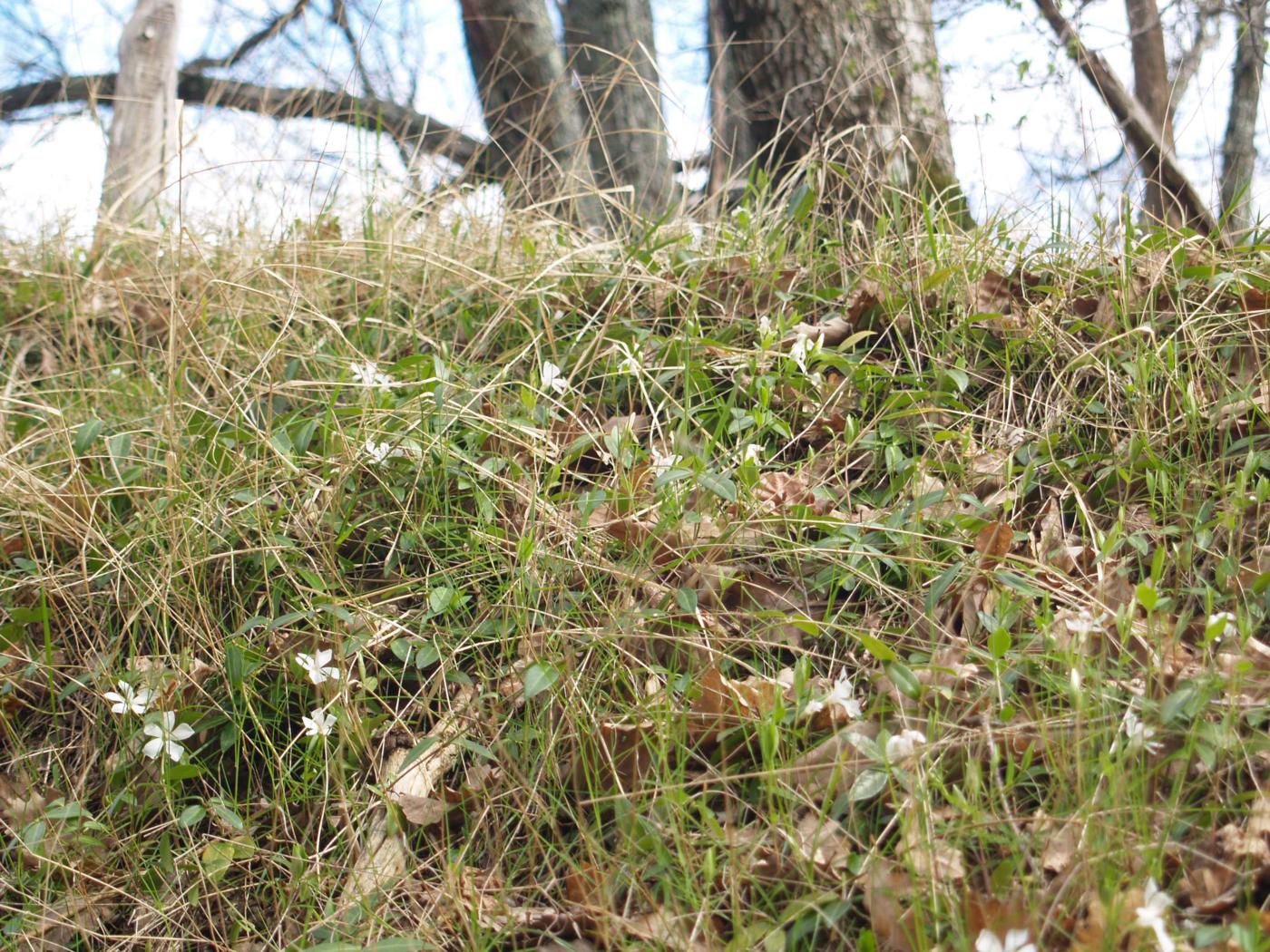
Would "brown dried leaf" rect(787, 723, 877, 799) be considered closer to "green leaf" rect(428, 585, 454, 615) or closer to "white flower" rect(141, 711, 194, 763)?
"green leaf" rect(428, 585, 454, 615)

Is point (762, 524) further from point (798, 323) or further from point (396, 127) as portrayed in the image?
point (396, 127)

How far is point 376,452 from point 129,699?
2.22ft

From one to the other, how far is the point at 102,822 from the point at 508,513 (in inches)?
37.6

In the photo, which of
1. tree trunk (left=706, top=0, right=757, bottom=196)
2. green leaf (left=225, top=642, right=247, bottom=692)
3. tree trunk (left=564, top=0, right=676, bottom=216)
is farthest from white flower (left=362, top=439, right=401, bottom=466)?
tree trunk (left=564, top=0, right=676, bottom=216)

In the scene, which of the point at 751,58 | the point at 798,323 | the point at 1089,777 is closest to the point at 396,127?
the point at 751,58

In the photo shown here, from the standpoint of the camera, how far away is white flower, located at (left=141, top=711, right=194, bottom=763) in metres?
1.78

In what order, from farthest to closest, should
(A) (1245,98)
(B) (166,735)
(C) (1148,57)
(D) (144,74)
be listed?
1. (A) (1245,98)
2. (D) (144,74)
3. (C) (1148,57)
4. (B) (166,735)

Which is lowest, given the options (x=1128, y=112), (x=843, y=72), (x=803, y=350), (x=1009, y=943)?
(x=1009, y=943)

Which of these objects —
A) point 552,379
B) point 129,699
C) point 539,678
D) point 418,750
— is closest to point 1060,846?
point 539,678

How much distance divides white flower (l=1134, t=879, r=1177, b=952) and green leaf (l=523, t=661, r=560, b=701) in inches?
36.4

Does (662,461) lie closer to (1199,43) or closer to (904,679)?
(904,679)

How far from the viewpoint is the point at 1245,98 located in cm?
678

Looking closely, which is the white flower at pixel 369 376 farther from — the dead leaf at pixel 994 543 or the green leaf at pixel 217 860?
the dead leaf at pixel 994 543

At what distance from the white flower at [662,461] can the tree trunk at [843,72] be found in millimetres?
1766
